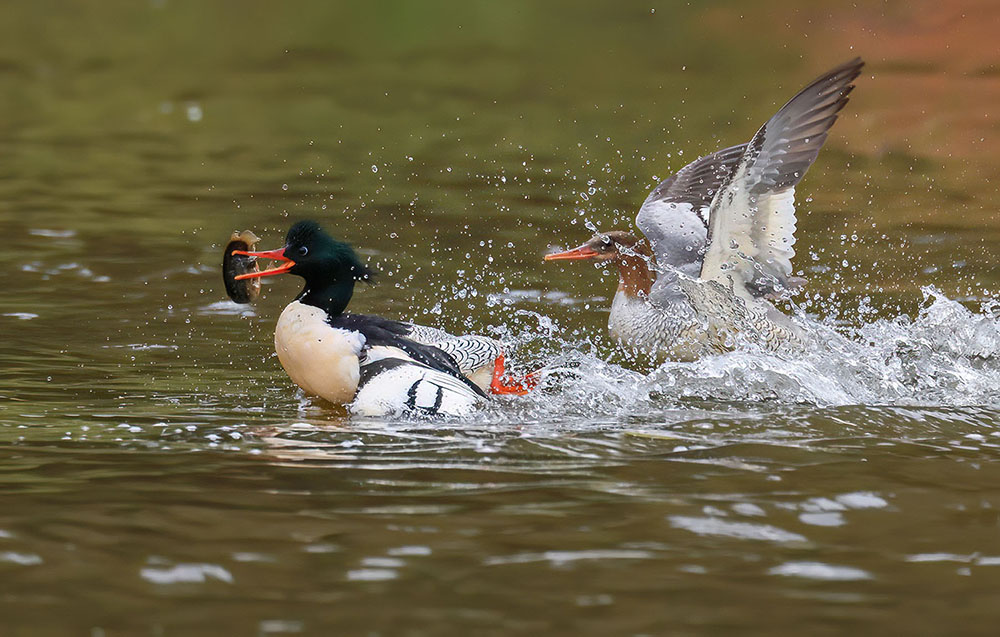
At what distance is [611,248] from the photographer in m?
9.88

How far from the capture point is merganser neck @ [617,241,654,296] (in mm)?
9500

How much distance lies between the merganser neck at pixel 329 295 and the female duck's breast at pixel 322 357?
203mm

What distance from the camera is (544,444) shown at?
6781 millimetres

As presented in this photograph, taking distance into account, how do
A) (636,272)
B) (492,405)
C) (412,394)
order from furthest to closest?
(636,272), (492,405), (412,394)

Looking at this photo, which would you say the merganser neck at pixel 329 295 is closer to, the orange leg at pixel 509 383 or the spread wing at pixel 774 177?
the orange leg at pixel 509 383

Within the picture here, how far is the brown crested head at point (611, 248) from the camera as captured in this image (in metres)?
9.79

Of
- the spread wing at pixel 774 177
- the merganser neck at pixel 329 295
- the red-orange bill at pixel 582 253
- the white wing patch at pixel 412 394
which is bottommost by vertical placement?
the white wing patch at pixel 412 394

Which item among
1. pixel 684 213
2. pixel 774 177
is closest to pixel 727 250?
pixel 774 177

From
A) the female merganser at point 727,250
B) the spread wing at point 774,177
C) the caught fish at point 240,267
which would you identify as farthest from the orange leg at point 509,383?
the caught fish at point 240,267

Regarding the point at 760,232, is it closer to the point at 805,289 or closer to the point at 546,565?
the point at 805,289

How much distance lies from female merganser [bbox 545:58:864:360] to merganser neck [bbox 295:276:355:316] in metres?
2.02

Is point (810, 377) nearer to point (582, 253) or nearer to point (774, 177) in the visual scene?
point (774, 177)

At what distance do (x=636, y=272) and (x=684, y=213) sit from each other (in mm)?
740

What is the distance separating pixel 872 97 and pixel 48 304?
14043 mm
